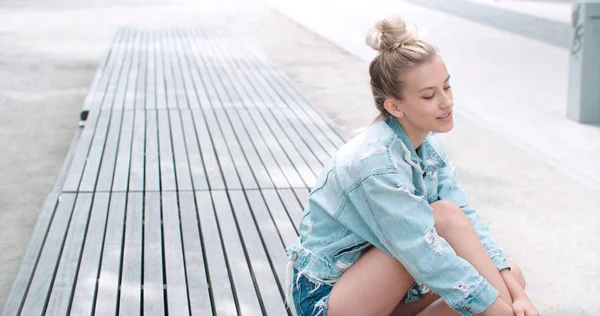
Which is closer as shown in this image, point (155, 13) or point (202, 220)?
point (202, 220)

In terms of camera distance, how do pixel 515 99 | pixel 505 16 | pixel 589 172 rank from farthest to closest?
pixel 505 16 < pixel 515 99 < pixel 589 172

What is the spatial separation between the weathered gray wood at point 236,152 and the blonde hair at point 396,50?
1556 millimetres

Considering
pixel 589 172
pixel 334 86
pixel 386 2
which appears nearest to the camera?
pixel 589 172

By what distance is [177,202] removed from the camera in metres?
3.56

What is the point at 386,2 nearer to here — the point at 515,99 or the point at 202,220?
the point at 515,99

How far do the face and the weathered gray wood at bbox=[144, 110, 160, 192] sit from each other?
1707mm

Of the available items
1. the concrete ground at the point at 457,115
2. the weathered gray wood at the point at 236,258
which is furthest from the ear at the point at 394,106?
the concrete ground at the point at 457,115

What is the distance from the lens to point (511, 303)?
2.28 m

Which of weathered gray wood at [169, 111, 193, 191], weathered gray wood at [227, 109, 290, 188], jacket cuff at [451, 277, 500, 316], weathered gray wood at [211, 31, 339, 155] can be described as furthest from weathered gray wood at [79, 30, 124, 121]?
jacket cuff at [451, 277, 500, 316]

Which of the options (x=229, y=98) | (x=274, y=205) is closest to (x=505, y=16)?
(x=229, y=98)

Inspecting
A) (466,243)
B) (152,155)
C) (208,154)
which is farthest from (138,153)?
(466,243)

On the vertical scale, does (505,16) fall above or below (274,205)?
below

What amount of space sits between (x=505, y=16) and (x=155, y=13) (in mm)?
6057

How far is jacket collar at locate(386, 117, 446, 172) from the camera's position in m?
2.39
